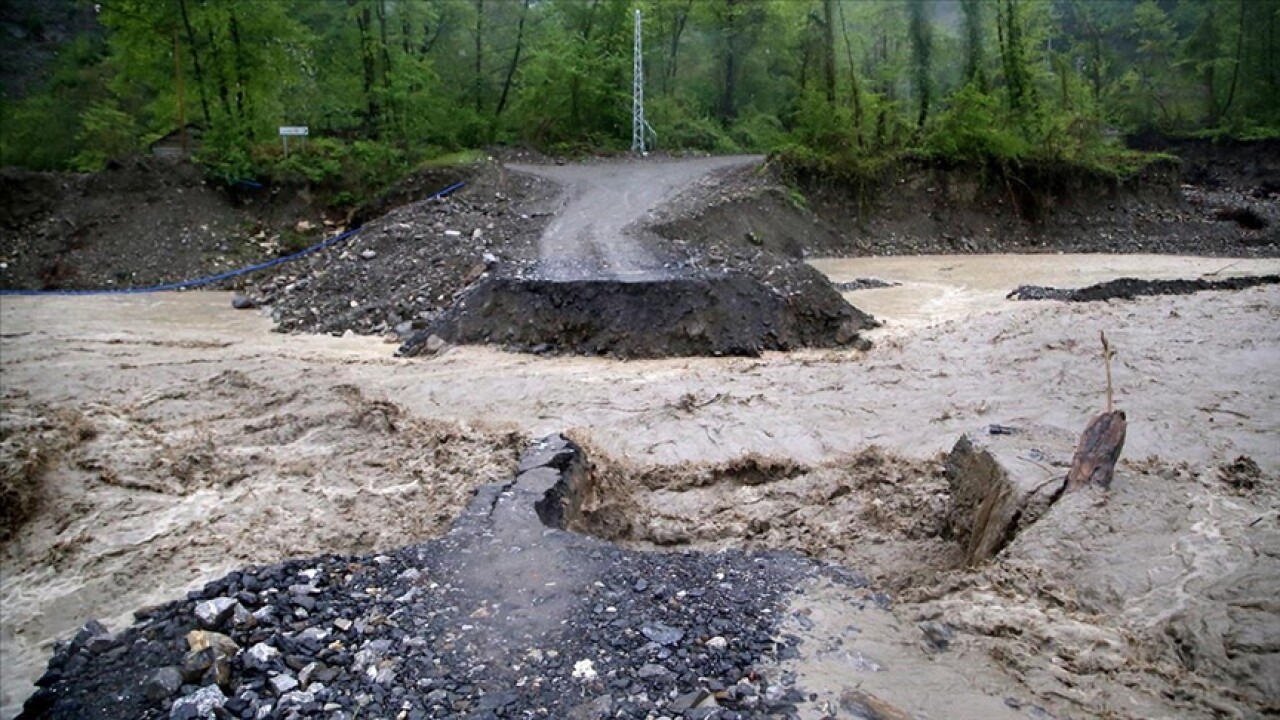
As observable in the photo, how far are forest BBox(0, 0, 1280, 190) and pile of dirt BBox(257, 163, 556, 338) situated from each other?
14.6 feet

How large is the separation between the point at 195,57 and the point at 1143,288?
22.4m

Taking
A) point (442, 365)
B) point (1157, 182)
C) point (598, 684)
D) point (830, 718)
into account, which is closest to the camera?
point (830, 718)

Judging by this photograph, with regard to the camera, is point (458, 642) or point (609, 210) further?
point (609, 210)

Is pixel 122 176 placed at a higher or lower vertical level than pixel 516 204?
higher

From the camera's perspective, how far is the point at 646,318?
13141 mm

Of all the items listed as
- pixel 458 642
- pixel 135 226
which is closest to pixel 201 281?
pixel 135 226

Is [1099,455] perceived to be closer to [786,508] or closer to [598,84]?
[786,508]

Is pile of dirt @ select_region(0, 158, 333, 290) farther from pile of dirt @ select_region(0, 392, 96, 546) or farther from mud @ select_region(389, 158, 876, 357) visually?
pile of dirt @ select_region(0, 392, 96, 546)

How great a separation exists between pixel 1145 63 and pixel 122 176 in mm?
37769

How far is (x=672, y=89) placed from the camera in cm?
3219

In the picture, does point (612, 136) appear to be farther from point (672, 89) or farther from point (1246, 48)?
point (1246, 48)

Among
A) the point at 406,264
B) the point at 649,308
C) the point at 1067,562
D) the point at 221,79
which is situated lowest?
the point at 1067,562

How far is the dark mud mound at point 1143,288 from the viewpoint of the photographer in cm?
1508

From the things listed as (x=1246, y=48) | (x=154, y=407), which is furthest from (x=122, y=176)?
(x=1246, y=48)
